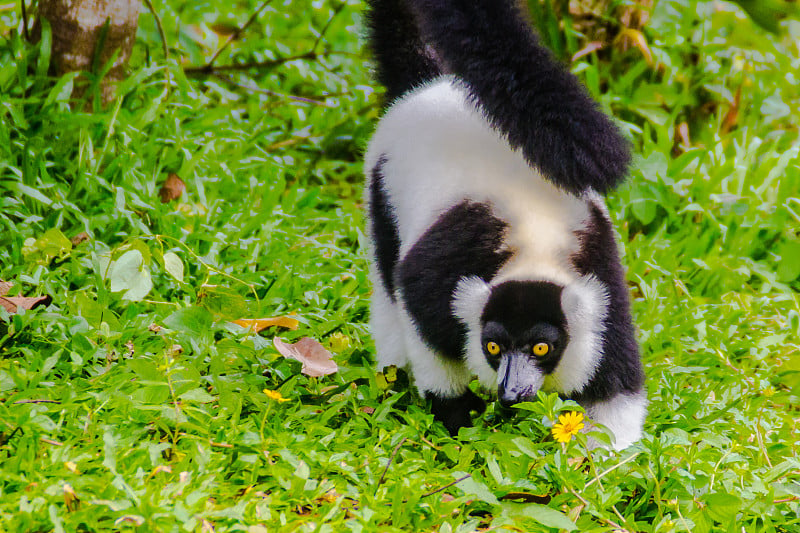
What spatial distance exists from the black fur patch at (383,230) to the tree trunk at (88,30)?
197cm

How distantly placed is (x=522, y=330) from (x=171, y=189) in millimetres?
2531

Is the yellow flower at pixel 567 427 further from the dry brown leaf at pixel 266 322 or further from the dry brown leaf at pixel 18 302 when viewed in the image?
the dry brown leaf at pixel 18 302

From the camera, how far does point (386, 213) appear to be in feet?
11.6

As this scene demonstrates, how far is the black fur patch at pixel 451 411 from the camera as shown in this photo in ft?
10.6

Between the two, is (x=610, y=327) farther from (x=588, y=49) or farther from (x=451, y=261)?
(x=588, y=49)

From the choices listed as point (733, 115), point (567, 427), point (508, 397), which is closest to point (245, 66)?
point (733, 115)

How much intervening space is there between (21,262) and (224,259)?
0.93m

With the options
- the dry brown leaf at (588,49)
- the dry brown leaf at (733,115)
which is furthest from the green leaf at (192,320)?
the dry brown leaf at (733,115)

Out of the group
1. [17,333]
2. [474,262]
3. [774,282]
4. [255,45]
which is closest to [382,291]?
[474,262]

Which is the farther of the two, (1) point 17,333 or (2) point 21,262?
(2) point 21,262

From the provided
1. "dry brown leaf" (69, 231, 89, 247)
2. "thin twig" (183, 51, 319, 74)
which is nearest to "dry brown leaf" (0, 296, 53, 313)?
"dry brown leaf" (69, 231, 89, 247)

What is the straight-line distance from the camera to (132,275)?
11.5 ft

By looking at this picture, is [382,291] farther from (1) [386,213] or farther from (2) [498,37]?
(2) [498,37]

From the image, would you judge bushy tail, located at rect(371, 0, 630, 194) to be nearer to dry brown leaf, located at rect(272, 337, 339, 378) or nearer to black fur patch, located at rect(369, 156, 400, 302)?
black fur patch, located at rect(369, 156, 400, 302)
